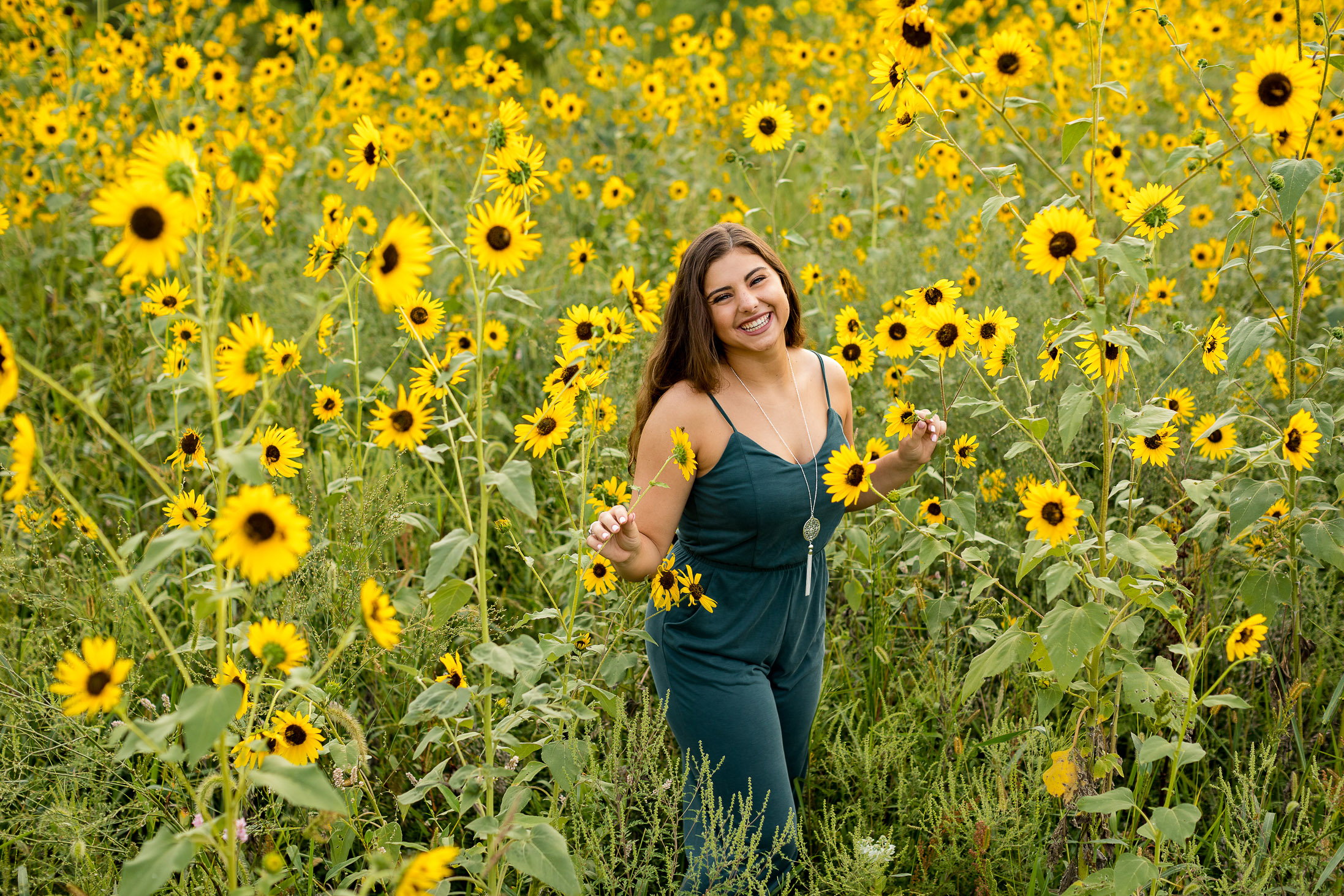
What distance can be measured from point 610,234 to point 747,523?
10.8ft

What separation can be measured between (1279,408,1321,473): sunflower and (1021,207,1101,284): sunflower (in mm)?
645

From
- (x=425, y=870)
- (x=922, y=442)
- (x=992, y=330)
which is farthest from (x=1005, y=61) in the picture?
(x=425, y=870)

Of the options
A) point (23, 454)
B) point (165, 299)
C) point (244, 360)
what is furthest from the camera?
point (165, 299)

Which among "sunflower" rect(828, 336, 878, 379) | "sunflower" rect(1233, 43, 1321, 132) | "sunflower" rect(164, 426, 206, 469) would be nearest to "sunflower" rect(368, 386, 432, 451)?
"sunflower" rect(164, 426, 206, 469)

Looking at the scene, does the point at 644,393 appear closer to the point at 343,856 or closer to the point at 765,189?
the point at 343,856

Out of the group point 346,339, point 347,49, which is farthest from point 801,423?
point 347,49

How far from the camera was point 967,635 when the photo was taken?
9.86ft

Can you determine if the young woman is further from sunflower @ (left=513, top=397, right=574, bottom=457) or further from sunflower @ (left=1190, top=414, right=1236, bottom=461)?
sunflower @ (left=1190, top=414, right=1236, bottom=461)

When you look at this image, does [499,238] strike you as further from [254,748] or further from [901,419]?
[901,419]

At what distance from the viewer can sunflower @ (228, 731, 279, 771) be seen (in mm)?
1505

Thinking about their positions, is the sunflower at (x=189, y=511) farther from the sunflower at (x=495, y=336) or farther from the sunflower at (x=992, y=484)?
the sunflower at (x=992, y=484)

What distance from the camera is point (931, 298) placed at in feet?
8.04

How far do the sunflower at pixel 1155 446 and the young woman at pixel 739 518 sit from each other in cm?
45

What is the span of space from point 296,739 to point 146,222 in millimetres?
1081
